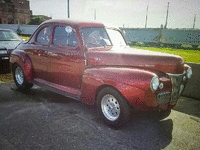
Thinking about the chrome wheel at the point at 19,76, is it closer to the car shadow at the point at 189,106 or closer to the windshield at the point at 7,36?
the windshield at the point at 7,36

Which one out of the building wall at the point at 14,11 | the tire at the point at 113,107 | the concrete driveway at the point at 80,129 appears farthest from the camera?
the building wall at the point at 14,11

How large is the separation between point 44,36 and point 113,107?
2.53m

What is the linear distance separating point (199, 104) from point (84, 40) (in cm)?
323

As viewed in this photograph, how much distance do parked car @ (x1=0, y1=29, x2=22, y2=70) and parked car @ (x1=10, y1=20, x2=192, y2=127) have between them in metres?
2.99

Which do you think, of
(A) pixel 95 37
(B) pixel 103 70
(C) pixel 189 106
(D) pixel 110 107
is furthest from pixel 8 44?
(C) pixel 189 106

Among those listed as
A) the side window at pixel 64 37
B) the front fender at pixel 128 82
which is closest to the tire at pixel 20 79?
the side window at pixel 64 37

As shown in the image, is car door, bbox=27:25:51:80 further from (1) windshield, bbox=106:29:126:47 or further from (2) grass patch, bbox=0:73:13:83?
(2) grass patch, bbox=0:73:13:83

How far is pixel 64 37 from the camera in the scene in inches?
156

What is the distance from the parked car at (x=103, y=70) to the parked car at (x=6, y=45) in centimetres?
299

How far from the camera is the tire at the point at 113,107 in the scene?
2.99 metres

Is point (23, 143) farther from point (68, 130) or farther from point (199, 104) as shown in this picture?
point (199, 104)

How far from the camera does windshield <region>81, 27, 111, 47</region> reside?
12.3ft

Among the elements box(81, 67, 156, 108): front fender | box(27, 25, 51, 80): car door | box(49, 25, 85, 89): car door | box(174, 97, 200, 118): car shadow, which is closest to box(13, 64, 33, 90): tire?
box(27, 25, 51, 80): car door

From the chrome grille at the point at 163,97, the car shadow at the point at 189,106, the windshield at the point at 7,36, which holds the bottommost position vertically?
the car shadow at the point at 189,106
